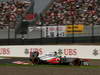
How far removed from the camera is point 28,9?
2612 cm

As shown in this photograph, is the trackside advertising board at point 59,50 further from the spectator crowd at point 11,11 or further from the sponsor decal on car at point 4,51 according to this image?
the spectator crowd at point 11,11

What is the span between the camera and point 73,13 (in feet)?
76.0

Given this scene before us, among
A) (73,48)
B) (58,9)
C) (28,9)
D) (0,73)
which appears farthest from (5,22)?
(0,73)

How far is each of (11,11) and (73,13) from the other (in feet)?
21.1

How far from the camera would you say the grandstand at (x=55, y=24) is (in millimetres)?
21953

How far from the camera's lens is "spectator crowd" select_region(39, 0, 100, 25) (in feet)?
72.8

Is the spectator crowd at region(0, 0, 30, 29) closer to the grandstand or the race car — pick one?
the grandstand

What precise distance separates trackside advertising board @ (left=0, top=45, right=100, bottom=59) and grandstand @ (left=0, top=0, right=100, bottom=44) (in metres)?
1.18

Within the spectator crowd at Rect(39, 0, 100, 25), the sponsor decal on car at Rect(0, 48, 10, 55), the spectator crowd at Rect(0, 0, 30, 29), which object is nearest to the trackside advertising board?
the sponsor decal on car at Rect(0, 48, 10, 55)

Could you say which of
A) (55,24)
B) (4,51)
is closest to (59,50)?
(55,24)

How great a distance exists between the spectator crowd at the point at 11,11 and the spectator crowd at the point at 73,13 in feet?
7.72

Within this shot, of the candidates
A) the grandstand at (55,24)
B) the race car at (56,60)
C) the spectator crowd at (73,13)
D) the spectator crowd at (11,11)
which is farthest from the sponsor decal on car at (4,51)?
the race car at (56,60)

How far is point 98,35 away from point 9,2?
10.4 metres

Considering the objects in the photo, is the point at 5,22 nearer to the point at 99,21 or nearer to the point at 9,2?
the point at 9,2
